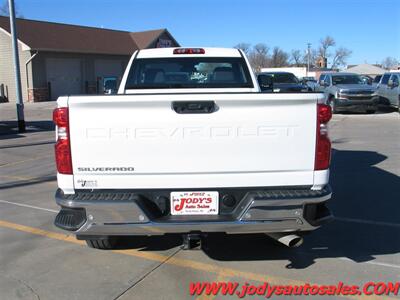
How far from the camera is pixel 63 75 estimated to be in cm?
3569

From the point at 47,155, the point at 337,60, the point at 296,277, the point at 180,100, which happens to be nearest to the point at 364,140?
the point at 47,155

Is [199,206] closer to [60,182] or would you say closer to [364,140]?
[60,182]

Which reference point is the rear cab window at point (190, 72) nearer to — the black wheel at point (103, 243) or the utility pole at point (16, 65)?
the black wheel at point (103, 243)

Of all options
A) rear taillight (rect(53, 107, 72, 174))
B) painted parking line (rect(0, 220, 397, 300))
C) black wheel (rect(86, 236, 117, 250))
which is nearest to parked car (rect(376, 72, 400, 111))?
painted parking line (rect(0, 220, 397, 300))

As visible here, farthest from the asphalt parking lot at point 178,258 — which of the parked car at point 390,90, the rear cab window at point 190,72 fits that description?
the parked car at point 390,90

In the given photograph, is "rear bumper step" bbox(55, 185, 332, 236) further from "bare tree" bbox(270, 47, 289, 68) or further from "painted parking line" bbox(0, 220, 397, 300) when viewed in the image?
"bare tree" bbox(270, 47, 289, 68)

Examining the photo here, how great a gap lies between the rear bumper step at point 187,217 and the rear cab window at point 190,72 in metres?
2.29

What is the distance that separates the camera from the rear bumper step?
3.63 metres

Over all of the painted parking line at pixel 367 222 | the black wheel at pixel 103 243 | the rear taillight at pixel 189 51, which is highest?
the rear taillight at pixel 189 51

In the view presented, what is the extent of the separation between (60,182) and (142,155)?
27.7 inches

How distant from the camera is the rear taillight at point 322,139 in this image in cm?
367

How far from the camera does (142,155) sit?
3668 mm

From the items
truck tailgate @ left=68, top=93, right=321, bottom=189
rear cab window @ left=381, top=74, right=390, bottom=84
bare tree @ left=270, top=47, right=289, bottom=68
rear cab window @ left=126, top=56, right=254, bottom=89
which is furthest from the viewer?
bare tree @ left=270, top=47, right=289, bottom=68

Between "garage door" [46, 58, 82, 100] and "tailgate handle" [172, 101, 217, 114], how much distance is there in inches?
1269
